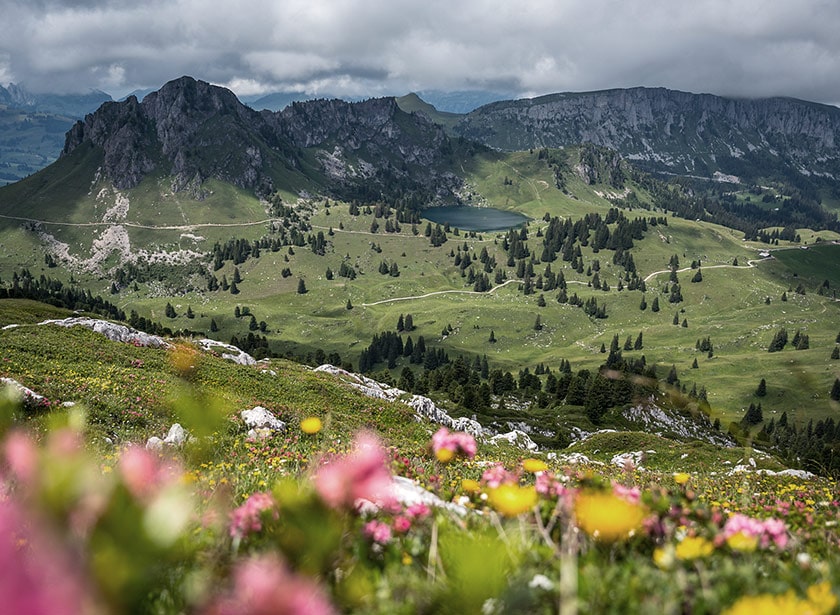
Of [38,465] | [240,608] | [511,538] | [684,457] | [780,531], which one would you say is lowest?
[684,457]

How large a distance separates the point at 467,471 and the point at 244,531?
334 inches

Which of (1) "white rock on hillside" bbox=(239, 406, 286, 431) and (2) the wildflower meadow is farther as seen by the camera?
(1) "white rock on hillside" bbox=(239, 406, 286, 431)

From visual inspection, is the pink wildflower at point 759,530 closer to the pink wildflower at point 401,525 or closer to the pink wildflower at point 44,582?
the pink wildflower at point 401,525

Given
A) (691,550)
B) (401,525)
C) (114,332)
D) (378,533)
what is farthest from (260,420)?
(114,332)

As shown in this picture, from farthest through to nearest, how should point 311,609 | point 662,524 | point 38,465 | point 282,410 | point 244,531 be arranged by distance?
point 282,410
point 662,524
point 244,531
point 38,465
point 311,609

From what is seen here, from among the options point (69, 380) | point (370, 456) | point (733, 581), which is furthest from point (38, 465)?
point (69, 380)

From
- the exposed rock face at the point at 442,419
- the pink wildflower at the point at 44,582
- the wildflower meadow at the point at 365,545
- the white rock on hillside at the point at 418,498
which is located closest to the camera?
the pink wildflower at the point at 44,582

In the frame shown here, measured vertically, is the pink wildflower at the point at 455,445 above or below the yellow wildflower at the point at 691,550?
above

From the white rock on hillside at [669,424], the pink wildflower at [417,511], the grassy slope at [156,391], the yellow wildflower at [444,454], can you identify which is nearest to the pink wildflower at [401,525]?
the pink wildflower at [417,511]

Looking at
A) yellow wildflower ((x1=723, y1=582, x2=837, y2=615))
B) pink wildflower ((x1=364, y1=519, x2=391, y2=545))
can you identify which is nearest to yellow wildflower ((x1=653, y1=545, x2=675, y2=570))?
yellow wildflower ((x1=723, y1=582, x2=837, y2=615))

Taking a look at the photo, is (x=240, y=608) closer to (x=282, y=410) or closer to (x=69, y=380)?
(x=282, y=410)

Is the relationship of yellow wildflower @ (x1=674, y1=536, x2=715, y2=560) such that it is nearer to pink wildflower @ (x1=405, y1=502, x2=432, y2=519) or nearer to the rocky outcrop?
pink wildflower @ (x1=405, y1=502, x2=432, y2=519)

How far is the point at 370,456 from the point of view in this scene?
101 inches

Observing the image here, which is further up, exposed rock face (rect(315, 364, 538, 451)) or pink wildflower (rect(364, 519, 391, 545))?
pink wildflower (rect(364, 519, 391, 545))
